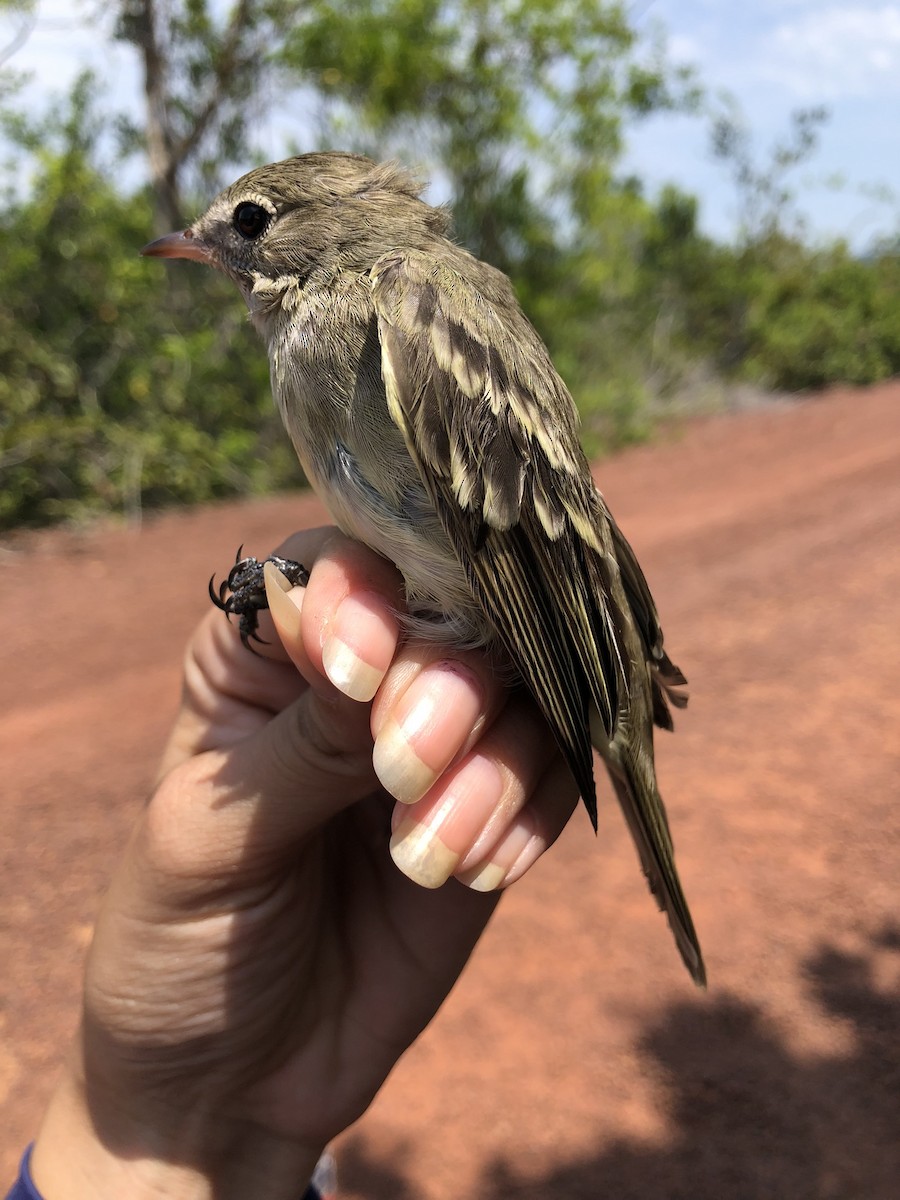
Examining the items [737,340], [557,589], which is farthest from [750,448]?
[557,589]

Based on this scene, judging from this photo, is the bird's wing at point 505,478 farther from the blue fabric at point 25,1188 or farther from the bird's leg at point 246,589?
the blue fabric at point 25,1188

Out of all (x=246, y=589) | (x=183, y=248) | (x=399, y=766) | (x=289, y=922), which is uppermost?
(x=183, y=248)

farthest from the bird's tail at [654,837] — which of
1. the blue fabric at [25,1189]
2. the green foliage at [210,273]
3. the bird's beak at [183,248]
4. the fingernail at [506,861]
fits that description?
the green foliage at [210,273]

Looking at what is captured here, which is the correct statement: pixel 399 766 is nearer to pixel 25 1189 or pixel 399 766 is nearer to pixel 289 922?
pixel 289 922

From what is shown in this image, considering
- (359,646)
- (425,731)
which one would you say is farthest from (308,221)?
(425,731)

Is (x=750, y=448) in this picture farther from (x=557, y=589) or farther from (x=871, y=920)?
(x=557, y=589)

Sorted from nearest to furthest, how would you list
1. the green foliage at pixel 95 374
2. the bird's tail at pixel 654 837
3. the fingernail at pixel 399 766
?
the fingernail at pixel 399 766 < the bird's tail at pixel 654 837 < the green foliage at pixel 95 374
